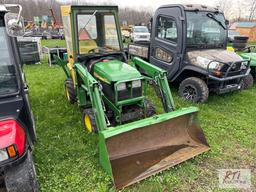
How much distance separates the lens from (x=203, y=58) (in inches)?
210

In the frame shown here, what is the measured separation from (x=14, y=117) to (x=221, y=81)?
4.25 meters

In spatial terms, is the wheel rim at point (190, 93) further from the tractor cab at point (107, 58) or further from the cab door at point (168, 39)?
the tractor cab at point (107, 58)

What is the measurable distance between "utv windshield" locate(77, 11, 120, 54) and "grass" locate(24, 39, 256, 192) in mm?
1413

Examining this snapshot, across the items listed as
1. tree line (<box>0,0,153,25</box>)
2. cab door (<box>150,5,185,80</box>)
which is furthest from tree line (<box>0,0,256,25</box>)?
cab door (<box>150,5,185,80</box>)

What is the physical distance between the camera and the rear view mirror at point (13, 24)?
7.09 feet

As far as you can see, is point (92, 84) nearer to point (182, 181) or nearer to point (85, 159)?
point (85, 159)

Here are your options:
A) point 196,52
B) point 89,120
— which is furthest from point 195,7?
point 89,120

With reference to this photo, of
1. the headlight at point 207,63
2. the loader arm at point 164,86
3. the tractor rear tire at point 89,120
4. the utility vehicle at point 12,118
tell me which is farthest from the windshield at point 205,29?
the utility vehicle at point 12,118

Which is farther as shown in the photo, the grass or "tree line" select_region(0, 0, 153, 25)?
"tree line" select_region(0, 0, 153, 25)

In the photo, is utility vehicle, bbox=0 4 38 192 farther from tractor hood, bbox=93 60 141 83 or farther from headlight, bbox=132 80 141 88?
headlight, bbox=132 80 141 88

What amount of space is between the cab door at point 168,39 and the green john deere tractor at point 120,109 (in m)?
1.50

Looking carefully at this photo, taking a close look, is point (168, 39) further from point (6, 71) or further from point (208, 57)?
point (6, 71)

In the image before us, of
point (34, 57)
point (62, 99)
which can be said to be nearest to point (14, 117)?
point (62, 99)

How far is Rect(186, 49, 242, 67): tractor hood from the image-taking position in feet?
17.3
